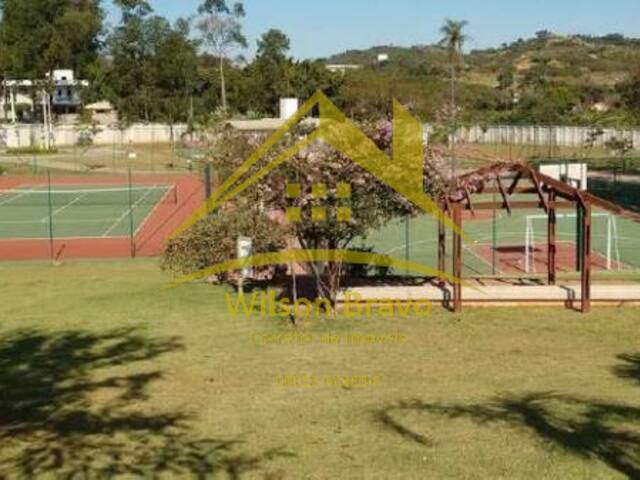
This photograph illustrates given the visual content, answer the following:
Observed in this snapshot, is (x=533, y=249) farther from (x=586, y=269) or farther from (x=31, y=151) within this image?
(x=31, y=151)

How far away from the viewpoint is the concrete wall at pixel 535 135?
6750 centimetres

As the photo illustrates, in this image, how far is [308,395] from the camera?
11.7 meters

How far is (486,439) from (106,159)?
57.5 meters

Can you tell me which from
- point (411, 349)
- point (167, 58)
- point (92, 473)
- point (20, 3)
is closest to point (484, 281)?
point (411, 349)

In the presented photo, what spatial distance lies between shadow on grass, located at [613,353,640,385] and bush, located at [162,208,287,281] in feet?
24.0

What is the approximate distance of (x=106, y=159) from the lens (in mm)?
64188

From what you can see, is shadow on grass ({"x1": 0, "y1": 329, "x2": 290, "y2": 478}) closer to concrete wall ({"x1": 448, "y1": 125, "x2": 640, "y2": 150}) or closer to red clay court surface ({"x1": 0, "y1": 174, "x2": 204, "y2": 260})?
red clay court surface ({"x1": 0, "y1": 174, "x2": 204, "y2": 260})

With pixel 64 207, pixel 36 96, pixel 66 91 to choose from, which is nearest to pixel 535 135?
pixel 64 207

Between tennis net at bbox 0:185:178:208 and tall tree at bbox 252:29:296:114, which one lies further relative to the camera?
tall tree at bbox 252:29:296:114

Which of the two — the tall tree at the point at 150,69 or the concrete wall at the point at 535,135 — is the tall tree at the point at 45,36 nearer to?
the tall tree at the point at 150,69

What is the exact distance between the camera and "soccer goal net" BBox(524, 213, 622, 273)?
956 inches

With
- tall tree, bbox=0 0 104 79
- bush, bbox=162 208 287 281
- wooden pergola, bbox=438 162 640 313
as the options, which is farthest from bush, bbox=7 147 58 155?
wooden pergola, bbox=438 162 640 313

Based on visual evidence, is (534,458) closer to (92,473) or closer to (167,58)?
(92,473)

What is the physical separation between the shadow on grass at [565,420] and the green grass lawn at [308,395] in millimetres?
29
